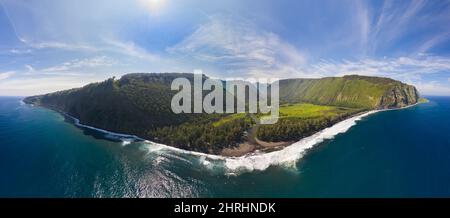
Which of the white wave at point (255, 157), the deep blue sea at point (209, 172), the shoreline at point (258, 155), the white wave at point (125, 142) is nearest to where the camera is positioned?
the deep blue sea at point (209, 172)

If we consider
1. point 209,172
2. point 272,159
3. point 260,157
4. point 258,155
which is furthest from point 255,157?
point 209,172

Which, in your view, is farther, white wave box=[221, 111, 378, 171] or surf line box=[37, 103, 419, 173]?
surf line box=[37, 103, 419, 173]

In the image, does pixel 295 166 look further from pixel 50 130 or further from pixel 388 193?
pixel 50 130

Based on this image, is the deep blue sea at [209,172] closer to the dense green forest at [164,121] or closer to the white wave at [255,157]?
the white wave at [255,157]

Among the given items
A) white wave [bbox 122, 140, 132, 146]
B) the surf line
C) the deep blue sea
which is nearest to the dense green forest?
the surf line

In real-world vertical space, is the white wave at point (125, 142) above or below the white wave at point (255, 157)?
above

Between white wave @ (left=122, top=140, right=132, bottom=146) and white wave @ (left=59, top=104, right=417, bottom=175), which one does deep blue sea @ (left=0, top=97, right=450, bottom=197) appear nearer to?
white wave @ (left=122, top=140, right=132, bottom=146)

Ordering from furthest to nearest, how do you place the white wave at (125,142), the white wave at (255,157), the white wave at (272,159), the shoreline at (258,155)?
the white wave at (125,142), the shoreline at (258,155), the white wave at (255,157), the white wave at (272,159)

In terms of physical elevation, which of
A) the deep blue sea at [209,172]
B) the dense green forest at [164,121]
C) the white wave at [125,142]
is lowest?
the deep blue sea at [209,172]

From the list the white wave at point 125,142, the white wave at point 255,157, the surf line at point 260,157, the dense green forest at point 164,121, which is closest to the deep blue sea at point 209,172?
the white wave at point 125,142
